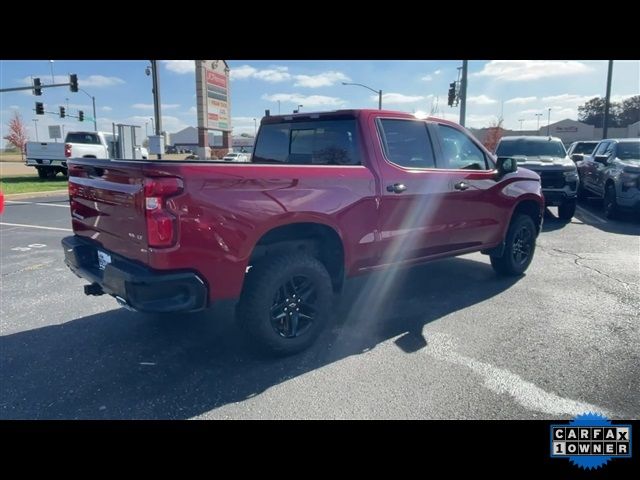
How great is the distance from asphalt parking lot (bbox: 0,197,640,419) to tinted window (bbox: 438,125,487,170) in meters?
1.49

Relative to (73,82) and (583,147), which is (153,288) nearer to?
(583,147)

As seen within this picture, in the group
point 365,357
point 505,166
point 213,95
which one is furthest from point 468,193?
point 213,95

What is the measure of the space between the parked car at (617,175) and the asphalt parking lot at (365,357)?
479 centimetres

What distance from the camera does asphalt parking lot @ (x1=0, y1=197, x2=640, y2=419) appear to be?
296 cm

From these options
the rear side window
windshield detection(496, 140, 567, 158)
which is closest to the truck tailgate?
the rear side window

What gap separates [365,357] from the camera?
3.65 m

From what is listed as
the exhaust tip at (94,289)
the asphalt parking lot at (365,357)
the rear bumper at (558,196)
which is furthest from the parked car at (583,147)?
the exhaust tip at (94,289)

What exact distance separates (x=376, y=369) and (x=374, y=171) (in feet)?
5.56
